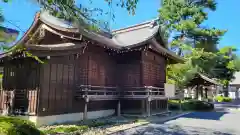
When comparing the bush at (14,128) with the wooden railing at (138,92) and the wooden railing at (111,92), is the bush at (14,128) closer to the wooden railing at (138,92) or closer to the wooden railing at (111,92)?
the wooden railing at (111,92)

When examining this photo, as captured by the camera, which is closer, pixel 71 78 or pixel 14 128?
pixel 14 128

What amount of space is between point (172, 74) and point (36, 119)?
17.6 metres

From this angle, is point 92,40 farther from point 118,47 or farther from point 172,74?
point 172,74

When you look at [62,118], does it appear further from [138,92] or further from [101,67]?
[138,92]

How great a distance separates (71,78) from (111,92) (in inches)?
125

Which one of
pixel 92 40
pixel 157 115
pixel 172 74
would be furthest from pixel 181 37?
pixel 92 40

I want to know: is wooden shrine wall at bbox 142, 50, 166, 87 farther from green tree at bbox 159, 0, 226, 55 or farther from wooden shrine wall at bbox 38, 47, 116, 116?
green tree at bbox 159, 0, 226, 55

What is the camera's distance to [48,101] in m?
9.89

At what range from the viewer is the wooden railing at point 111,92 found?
11.4 metres

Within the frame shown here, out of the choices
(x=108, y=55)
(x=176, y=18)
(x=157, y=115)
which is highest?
(x=176, y=18)

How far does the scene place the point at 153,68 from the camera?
15383mm

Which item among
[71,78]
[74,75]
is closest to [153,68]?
[74,75]

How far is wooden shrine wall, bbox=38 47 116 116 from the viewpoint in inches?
389

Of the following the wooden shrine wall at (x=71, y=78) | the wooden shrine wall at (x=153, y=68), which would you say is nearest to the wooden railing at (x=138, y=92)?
the wooden shrine wall at (x=153, y=68)
